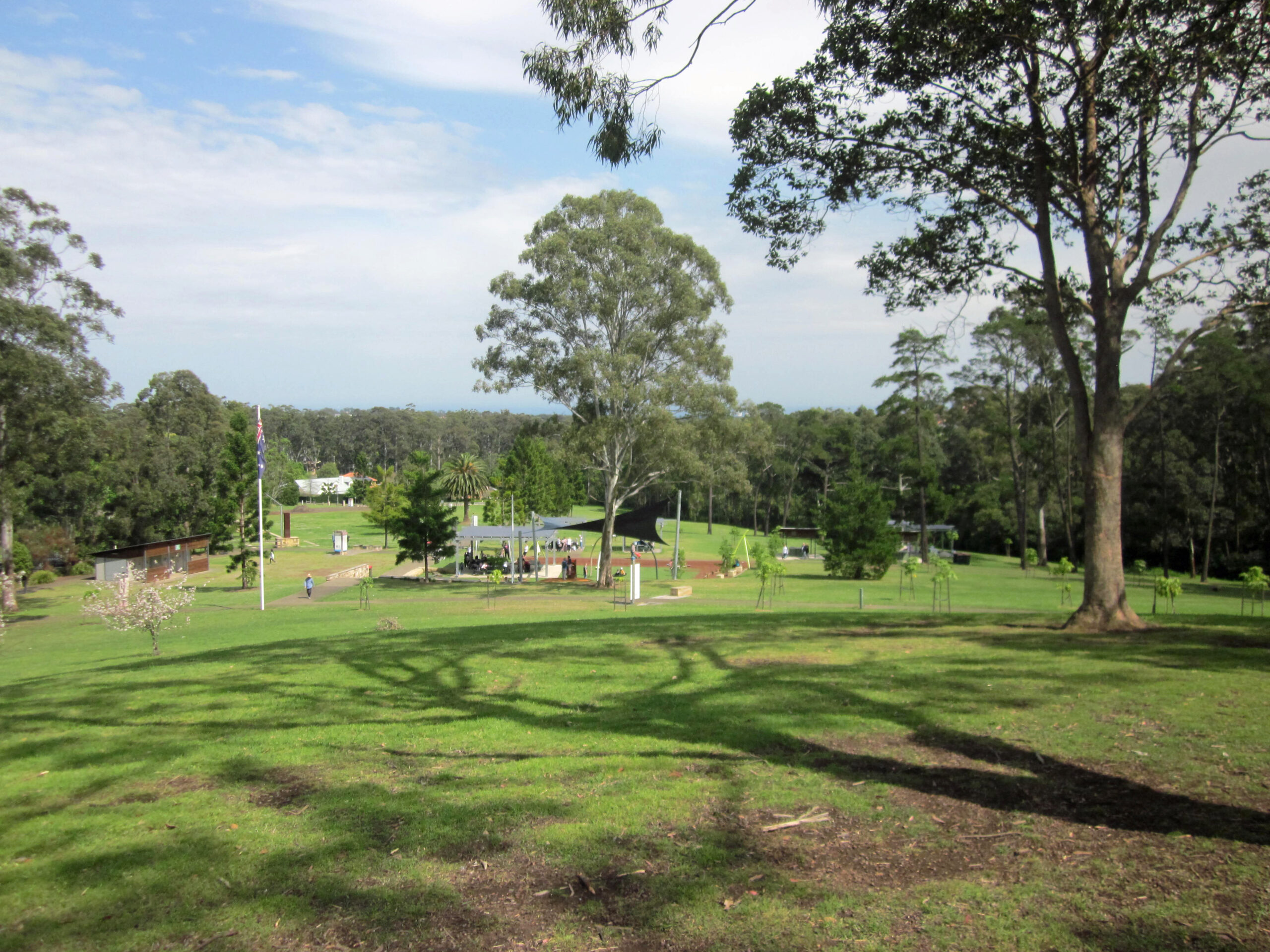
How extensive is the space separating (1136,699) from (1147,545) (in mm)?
50409

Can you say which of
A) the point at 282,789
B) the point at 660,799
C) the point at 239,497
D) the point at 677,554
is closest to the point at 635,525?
the point at 677,554

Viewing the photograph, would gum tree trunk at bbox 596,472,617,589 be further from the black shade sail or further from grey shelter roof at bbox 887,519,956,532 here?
grey shelter roof at bbox 887,519,956,532

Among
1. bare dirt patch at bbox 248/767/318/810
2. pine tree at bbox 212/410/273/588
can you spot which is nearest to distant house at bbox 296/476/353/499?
pine tree at bbox 212/410/273/588

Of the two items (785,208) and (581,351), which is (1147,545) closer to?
(581,351)

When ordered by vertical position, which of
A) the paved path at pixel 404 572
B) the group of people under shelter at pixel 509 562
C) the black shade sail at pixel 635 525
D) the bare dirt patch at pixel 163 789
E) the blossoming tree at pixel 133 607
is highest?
the black shade sail at pixel 635 525

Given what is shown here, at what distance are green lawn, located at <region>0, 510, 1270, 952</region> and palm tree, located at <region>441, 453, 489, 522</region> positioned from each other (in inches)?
2436

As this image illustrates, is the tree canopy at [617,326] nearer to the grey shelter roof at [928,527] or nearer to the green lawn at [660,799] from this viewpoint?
the green lawn at [660,799]

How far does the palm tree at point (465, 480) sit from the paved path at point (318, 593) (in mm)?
26377

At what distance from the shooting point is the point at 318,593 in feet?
121

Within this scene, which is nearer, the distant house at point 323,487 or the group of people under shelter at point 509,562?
the group of people under shelter at point 509,562

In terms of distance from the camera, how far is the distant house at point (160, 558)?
4216 cm

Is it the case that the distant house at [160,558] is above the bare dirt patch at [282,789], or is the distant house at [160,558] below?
below

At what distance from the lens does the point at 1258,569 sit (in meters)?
18.2

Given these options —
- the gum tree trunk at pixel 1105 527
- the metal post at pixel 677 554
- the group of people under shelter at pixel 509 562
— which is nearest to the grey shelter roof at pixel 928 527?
the metal post at pixel 677 554
